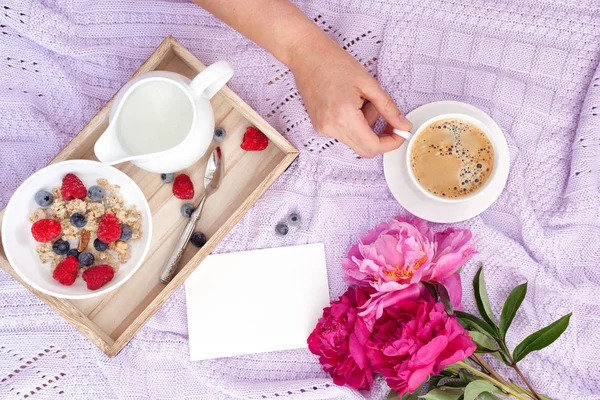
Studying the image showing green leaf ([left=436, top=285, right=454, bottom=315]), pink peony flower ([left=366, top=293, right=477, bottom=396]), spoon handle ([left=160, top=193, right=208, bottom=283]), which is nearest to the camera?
pink peony flower ([left=366, top=293, right=477, bottom=396])

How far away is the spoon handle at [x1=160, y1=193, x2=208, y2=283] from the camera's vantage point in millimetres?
998

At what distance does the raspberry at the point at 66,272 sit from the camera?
36.4 inches

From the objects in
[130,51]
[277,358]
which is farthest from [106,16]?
[277,358]

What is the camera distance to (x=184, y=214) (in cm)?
102

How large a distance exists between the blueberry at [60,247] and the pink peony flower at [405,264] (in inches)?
18.7

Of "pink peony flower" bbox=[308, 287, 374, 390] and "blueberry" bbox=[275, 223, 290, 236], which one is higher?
"blueberry" bbox=[275, 223, 290, 236]

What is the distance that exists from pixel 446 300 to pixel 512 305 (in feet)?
0.54

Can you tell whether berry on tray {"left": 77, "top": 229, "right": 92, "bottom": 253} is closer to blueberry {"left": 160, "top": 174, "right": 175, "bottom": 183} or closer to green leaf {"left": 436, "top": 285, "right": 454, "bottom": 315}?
blueberry {"left": 160, "top": 174, "right": 175, "bottom": 183}

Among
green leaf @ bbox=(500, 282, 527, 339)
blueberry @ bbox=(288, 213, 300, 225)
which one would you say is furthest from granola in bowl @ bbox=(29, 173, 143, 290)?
green leaf @ bbox=(500, 282, 527, 339)

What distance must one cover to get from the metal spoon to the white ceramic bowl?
7 cm

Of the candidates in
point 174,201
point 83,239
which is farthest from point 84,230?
point 174,201

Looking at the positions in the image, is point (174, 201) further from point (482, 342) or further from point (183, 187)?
point (482, 342)

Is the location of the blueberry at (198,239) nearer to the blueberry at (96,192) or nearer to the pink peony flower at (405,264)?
the blueberry at (96,192)

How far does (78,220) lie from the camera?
0.93 metres
